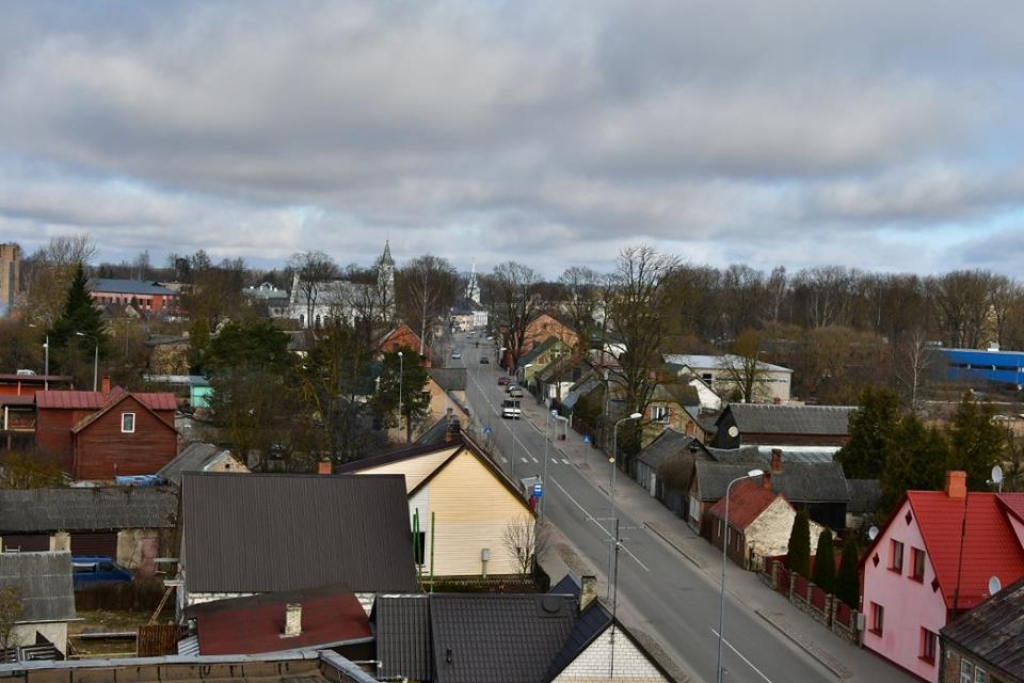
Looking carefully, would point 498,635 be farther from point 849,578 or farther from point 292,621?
point 849,578

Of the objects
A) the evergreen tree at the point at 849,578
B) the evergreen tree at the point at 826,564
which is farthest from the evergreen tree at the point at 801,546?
the evergreen tree at the point at 849,578

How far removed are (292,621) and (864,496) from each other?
1231 inches

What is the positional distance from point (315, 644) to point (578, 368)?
63424mm

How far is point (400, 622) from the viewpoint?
24.1 m

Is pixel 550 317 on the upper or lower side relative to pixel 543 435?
upper

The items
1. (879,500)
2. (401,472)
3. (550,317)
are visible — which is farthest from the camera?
(550,317)

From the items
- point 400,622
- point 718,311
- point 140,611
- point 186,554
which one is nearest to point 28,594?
point 186,554

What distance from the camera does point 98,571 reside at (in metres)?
36.9

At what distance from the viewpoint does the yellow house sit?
121 feet

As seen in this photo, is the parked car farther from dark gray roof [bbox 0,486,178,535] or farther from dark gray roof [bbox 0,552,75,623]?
dark gray roof [bbox 0,552,75,623]

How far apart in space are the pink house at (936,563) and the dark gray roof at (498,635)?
423 inches

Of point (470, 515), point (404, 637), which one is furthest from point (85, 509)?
point (404, 637)

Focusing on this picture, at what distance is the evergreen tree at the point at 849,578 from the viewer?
3403 cm

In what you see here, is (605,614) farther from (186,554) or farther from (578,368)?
(578,368)
